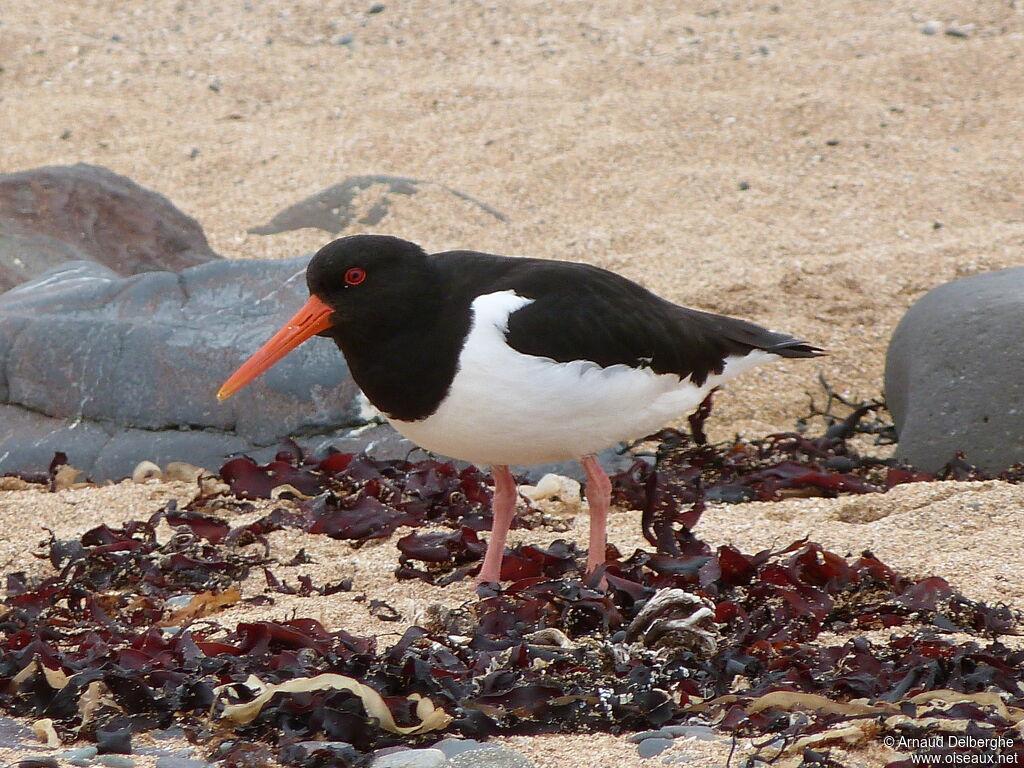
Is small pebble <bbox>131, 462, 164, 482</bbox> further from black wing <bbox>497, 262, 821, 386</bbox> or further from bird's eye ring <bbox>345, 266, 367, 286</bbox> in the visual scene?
black wing <bbox>497, 262, 821, 386</bbox>

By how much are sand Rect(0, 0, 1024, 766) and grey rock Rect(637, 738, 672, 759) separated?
1.62 meters

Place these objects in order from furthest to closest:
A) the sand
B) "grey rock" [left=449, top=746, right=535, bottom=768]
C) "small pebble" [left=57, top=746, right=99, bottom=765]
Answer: the sand < "small pebble" [left=57, top=746, right=99, bottom=765] < "grey rock" [left=449, top=746, right=535, bottom=768]

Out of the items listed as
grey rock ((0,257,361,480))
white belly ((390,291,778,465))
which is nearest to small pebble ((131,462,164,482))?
grey rock ((0,257,361,480))

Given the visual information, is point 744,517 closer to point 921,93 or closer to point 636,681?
point 636,681

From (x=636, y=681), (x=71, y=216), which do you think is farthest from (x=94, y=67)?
(x=636, y=681)

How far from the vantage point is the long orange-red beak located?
11.7 ft

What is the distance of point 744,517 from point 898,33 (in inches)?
258

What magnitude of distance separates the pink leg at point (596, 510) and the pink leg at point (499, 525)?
247 millimetres

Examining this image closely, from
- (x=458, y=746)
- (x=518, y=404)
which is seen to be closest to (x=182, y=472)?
(x=518, y=404)

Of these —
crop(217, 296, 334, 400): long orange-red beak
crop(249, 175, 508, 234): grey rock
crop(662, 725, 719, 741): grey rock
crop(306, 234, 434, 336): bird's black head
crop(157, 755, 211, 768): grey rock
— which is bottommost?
crop(157, 755, 211, 768): grey rock

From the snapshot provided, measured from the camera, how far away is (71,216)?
6.88m

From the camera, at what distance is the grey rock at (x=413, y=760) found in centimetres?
254

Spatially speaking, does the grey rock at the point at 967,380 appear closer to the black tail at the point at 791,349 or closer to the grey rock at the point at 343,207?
the black tail at the point at 791,349

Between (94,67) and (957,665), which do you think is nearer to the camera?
(957,665)
